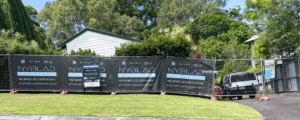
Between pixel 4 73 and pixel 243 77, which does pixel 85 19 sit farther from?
pixel 243 77

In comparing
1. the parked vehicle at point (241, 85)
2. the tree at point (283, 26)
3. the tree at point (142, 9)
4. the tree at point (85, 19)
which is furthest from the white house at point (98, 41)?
the tree at point (142, 9)

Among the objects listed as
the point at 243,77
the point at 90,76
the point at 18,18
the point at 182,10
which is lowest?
the point at 243,77

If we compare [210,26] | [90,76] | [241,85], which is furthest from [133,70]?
[210,26]

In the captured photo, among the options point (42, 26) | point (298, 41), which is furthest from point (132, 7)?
point (298, 41)

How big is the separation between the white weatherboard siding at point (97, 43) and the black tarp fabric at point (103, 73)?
27.9 feet

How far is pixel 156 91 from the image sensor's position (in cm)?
1134

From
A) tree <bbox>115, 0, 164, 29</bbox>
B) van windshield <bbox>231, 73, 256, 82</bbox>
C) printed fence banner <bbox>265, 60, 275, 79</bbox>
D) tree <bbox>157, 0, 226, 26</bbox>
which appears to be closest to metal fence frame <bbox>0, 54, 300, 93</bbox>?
van windshield <bbox>231, 73, 256, 82</bbox>

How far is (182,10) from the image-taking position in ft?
136

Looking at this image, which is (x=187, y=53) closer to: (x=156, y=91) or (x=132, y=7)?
(x=156, y=91)

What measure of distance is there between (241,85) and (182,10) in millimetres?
30817

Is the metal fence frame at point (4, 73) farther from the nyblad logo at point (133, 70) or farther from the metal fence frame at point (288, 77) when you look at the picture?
the metal fence frame at point (288, 77)

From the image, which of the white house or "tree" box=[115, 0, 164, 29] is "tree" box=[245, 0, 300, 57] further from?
"tree" box=[115, 0, 164, 29]

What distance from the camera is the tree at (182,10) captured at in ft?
135

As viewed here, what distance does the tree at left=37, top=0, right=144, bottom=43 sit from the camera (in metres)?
35.6
